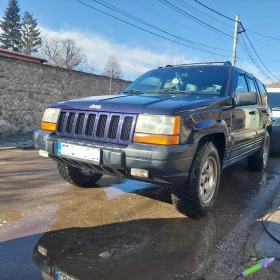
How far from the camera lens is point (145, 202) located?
12.0 feet

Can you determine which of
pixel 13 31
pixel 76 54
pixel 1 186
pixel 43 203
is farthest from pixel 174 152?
pixel 13 31

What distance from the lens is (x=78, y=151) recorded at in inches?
116

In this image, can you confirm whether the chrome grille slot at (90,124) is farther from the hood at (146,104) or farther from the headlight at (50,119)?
the headlight at (50,119)

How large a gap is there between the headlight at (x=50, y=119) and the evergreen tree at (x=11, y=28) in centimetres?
5403

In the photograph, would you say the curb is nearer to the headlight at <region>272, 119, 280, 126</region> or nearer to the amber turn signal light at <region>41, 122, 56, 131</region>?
the amber turn signal light at <region>41, 122, 56, 131</region>

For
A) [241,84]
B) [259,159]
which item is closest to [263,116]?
[259,159]

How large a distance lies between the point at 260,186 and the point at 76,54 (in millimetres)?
46346

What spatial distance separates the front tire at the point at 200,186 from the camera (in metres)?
2.92

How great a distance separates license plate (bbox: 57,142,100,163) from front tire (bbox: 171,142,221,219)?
3.02ft

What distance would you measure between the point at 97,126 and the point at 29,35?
57365mm

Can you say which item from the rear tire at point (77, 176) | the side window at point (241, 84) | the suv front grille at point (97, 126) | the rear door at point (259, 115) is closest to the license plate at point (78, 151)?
the suv front grille at point (97, 126)

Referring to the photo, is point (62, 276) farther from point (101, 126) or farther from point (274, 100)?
point (274, 100)

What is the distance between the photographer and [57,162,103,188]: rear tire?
3867 millimetres

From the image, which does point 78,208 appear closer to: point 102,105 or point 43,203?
point 43,203
